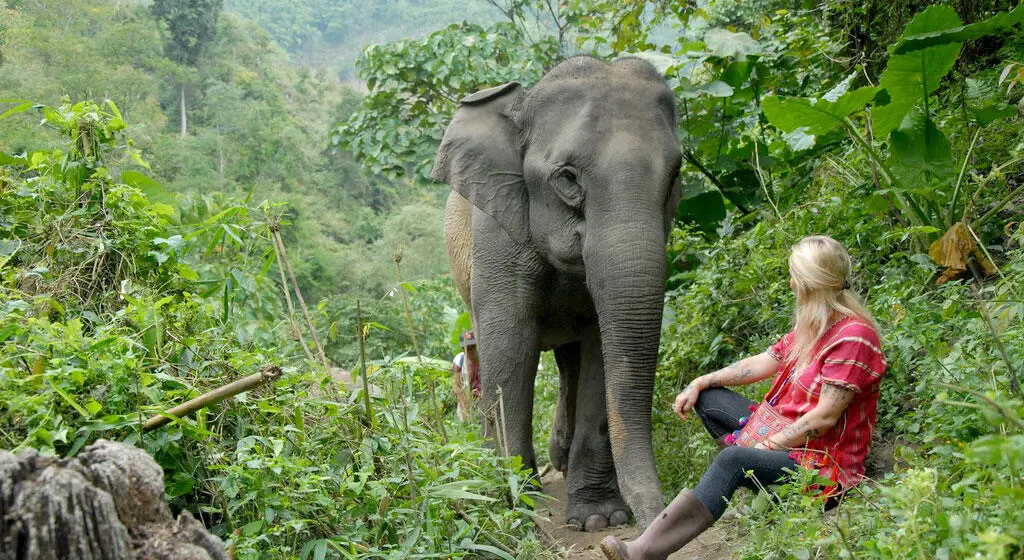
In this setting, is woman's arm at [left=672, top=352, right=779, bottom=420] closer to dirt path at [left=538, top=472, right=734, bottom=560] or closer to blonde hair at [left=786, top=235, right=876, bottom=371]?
blonde hair at [left=786, top=235, right=876, bottom=371]

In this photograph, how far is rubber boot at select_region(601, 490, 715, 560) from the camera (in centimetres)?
377

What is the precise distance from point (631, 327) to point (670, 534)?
1311 millimetres

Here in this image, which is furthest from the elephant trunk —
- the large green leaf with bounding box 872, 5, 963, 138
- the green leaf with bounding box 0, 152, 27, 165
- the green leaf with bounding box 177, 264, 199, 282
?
the green leaf with bounding box 0, 152, 27, 165

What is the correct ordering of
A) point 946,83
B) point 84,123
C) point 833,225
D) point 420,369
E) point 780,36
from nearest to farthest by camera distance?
point 420,369 < point 84,123 < point 833,225 < point 946,83 < point 780,36

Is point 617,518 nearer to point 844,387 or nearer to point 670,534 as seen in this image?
point 670,534

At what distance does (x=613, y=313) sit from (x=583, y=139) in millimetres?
1012

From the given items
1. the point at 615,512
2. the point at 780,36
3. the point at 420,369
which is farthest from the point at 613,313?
the point at 780,36

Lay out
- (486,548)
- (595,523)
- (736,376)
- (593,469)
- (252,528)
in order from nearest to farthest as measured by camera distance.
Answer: (252,528) < (486,548) < (736,376) < (595,523) < (593,469)

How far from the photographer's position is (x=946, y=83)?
7031 millimetres

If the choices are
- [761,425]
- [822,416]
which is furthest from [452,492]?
[822,416]

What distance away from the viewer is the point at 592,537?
5.54m

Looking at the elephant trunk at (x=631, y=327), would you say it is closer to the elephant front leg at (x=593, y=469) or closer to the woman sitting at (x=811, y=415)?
the woman sitting at (x=811, y=415)

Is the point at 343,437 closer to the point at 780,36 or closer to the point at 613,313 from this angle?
the point at 613,313

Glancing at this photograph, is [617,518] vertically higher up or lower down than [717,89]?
lower down
